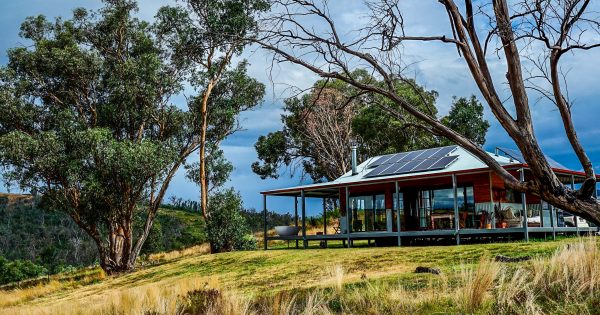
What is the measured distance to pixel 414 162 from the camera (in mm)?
23875

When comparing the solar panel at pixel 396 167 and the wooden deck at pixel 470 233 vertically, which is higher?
the solar panel at pixel 396 167

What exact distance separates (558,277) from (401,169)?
1461 cm

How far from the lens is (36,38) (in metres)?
30.6

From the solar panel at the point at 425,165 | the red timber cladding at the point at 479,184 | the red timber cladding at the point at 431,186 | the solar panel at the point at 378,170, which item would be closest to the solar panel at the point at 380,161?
the solar panel at the point at 378,170

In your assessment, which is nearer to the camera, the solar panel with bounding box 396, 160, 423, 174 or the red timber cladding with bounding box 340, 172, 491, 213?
the red timber cladding with bounding box 340, 172, 491, 213

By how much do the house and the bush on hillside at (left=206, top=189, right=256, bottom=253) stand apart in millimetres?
2240

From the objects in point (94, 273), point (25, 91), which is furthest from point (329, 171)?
point (25, 91)

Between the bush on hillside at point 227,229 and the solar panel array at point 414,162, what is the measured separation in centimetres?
647

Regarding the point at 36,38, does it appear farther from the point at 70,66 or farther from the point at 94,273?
the point at 94,273

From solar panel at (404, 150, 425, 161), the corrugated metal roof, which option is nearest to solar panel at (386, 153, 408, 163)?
solar panel at (404, 150, 425, 161)

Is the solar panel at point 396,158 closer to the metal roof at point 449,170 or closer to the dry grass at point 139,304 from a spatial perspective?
the metal roof at point 449,170

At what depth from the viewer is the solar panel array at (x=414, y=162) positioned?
22.5m

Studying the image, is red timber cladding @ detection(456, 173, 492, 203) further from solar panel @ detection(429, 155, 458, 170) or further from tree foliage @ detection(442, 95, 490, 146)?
tree foliage @ detection(442, 95, 490, 146)

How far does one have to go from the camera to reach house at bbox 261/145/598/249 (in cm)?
2078
